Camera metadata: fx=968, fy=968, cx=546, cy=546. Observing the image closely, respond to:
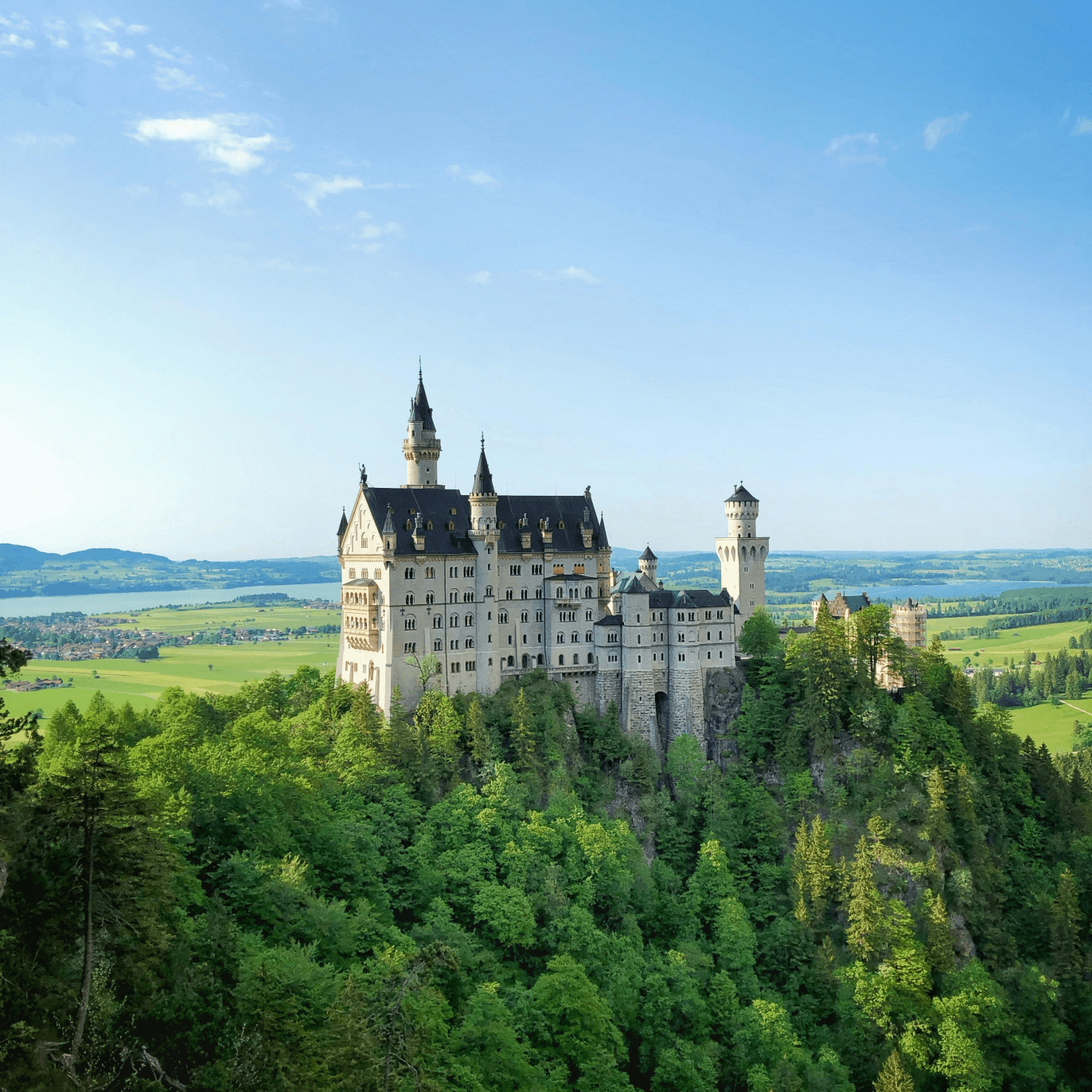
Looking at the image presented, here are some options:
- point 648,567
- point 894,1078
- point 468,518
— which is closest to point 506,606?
point 468,518

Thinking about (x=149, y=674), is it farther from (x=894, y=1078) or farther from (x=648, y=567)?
(x=894, y=1078)

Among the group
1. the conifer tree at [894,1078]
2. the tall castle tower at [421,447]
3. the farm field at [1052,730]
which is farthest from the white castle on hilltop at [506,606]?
the farm field at [1052,730]

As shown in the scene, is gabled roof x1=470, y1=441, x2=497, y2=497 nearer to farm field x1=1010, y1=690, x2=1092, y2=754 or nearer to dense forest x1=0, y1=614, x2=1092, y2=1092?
dense forest x1=0, y1=614, x2=1092, y2=1092

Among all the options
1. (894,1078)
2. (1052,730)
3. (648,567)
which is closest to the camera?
(894,1078)

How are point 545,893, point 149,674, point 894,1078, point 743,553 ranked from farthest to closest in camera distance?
point 149,674
point 743,553
point 545,893
point 894,1078

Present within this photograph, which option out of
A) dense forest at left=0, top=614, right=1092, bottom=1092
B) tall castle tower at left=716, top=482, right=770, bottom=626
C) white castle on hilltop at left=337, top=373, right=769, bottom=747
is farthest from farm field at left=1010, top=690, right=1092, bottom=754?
white castle on hilltop at left=337, top=373, right=769, bottom=747
